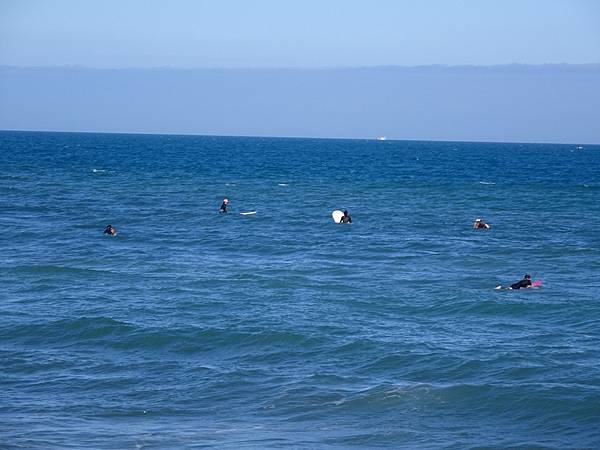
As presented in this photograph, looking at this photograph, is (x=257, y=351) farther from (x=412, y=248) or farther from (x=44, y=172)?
(x=44, y=172)

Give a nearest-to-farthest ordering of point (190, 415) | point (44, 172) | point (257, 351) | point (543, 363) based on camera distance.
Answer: point (190, 415) → point (543, 363) → point (257, 351) → point (44, 172)

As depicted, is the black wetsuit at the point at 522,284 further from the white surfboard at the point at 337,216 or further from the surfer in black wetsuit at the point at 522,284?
the white surfboard at the point at 337,216

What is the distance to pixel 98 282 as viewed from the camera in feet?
106

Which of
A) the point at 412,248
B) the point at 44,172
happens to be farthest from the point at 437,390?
the point at 44,172

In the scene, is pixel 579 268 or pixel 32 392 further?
pixel 579 268

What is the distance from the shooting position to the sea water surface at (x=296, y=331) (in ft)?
59.8

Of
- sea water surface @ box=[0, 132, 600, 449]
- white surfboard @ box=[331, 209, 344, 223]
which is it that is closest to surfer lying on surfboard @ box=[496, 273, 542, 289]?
sea water surface @ box=[0, 132, 600, 449]

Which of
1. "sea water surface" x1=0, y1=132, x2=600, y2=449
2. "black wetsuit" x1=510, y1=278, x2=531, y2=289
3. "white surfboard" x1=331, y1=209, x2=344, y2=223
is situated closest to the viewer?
"sea water surface" x1=0, y1=132, x2=600, y2=449

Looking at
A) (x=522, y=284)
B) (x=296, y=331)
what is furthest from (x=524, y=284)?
(x=296, y=331)

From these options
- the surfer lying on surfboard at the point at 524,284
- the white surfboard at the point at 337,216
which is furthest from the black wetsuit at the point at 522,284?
the white surfboard at the point at 337,216

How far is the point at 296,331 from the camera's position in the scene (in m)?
25.0

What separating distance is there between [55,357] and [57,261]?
13.3 meters

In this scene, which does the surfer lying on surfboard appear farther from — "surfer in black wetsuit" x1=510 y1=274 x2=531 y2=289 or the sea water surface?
the sea water surface

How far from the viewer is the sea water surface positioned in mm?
18234
